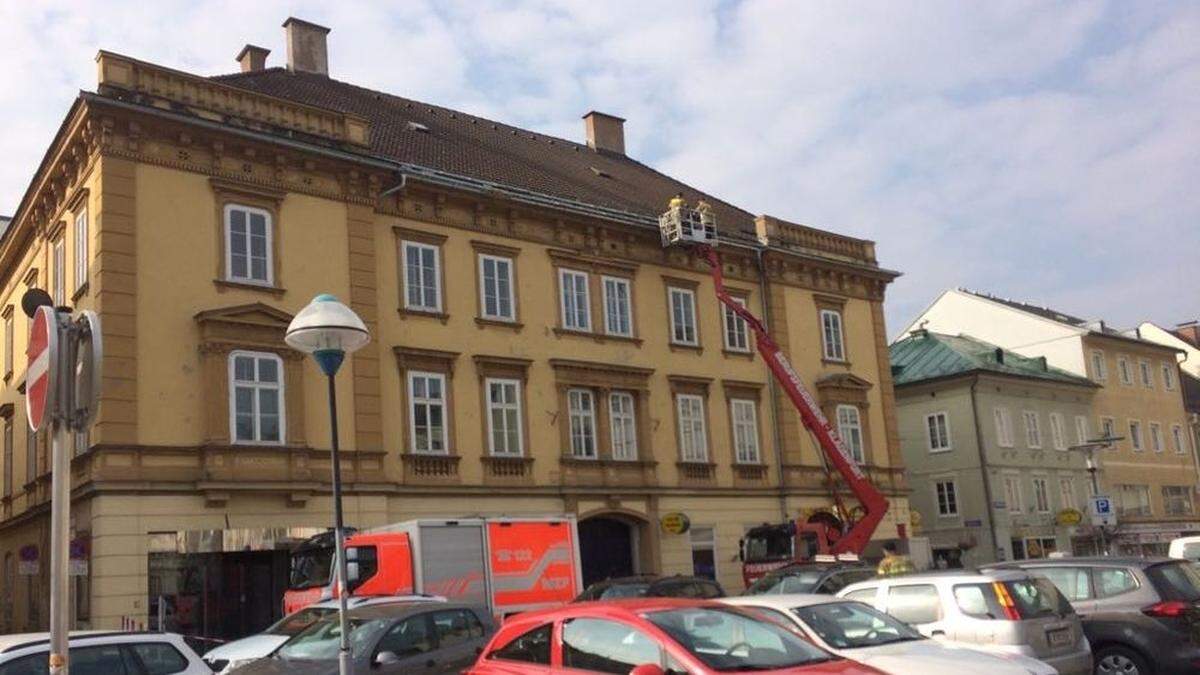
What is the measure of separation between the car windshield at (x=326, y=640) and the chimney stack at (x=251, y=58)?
24.2 metres

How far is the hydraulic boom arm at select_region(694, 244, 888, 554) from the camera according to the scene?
33.5 m

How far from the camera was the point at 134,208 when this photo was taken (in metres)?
24.1

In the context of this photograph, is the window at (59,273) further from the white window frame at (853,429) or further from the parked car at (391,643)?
the white window frame at (853,429)

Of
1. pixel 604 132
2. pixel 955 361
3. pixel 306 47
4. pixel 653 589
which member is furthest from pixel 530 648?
pixel 955 361

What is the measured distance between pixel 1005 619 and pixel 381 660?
21.4ft

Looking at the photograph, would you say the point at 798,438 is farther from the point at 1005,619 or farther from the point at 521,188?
the point at 1005,619

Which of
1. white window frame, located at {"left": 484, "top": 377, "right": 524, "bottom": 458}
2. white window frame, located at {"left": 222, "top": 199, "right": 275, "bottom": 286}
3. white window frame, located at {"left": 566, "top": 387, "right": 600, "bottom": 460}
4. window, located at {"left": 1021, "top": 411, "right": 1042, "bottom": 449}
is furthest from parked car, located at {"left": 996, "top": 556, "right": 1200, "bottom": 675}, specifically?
window, located at {"left": 1021, "top": 411, "right": 1042, "bottom": 449}

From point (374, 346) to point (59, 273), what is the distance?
744 cm

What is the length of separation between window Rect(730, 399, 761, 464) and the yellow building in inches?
2.7

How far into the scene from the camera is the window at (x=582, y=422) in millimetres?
30750

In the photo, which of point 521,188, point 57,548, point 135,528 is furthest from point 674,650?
point 521,188

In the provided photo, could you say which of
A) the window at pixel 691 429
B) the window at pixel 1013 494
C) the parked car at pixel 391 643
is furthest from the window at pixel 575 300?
the window at pixel 1013 494

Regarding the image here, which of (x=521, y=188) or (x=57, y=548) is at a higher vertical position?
(x=521, y=188)

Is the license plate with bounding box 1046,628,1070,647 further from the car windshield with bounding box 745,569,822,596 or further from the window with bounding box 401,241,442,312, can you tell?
the window with bounding box 401,241,442,312
